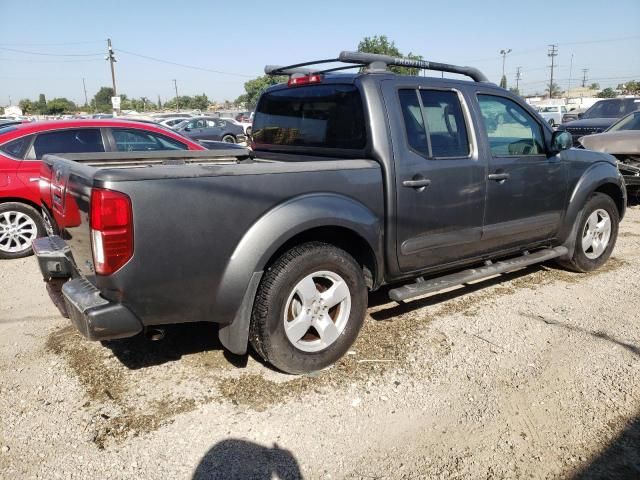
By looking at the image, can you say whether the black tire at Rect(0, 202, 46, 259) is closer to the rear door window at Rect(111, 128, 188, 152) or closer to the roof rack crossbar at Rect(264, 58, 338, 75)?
the rear door window at Rect(111, 128, 188, 152)

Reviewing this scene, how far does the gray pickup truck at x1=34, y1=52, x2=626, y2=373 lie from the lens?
106 inches

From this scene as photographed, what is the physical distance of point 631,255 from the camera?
6109 millimetres

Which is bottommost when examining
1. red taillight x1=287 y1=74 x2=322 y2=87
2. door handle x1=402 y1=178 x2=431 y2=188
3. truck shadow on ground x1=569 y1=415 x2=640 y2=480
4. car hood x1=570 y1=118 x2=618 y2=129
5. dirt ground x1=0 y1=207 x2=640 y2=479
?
truck shadow on ground x1=569 y1=415 x2=640 y2=480

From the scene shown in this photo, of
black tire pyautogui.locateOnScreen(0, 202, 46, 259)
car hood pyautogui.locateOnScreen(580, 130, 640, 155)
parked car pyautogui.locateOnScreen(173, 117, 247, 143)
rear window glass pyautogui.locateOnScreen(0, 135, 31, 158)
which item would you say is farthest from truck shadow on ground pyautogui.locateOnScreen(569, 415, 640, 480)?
parked car pyautogui.locateOnScreen(173, 117, 247, 143)

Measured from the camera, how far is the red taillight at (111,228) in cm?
255

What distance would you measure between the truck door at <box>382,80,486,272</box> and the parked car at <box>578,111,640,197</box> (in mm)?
5541

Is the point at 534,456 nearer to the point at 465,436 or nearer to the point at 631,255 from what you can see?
the point at 465,436

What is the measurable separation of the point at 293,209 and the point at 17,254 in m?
4.58

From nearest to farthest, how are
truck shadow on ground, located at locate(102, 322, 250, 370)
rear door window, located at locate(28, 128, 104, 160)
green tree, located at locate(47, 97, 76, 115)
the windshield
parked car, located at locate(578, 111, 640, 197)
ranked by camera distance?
truck shadow on ground, located at locate(102, 322, 250, 370)
rear door window, located at locate(28, 128, 104, 160)
parked car, located at locate(578, 111, 640, 197)
the windshield
green tree, located at locate(47, 97, 76, 115)

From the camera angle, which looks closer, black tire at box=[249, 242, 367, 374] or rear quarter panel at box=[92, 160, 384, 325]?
rear quarter panel at box=[92, 160, 384, 325]

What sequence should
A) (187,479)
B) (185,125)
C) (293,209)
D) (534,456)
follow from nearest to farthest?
(187,479) < (534,456) < (293,209) < (185,125)

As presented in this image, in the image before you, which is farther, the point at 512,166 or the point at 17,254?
the point at 17,254

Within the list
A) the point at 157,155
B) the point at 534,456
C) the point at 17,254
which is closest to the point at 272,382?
the point at 534,456

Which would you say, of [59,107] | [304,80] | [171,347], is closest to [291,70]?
[304,80]
